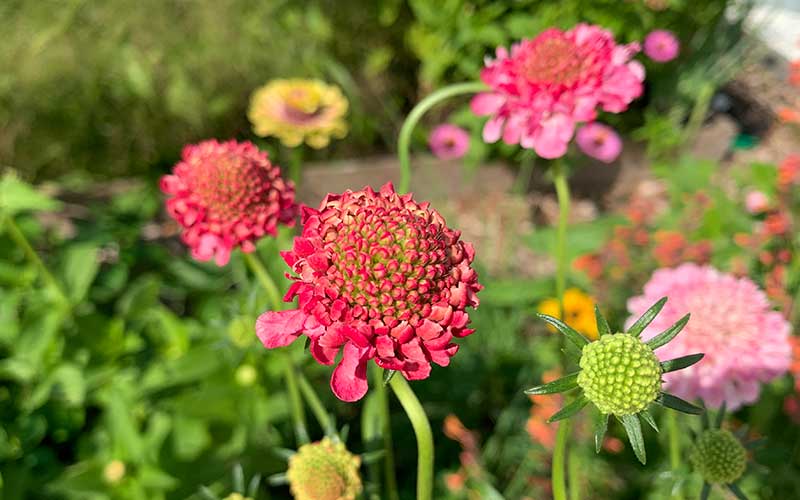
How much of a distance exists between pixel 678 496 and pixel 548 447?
511mm

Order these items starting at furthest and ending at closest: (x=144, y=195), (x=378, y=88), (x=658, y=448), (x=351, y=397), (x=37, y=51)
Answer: (x=378, y=88) < (x=37, y=51) < (x=144, y=195) < (x=658, y=448) < (x=351, y=397)

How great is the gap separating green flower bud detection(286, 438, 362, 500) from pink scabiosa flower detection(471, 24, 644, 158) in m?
0.52

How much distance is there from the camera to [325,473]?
0.90m

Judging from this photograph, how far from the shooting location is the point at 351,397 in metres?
→ 0.67

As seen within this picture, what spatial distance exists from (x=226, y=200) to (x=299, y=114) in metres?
1.03

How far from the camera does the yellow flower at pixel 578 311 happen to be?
177 cm

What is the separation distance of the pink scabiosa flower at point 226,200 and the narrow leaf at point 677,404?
59 centimetres

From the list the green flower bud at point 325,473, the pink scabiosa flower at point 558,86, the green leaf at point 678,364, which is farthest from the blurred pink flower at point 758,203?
the green flower bud at point 325,473

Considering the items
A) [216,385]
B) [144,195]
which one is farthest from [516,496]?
[144,195]

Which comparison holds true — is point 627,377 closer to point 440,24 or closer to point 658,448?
point 658,448

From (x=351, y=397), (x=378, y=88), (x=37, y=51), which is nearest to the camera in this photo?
(x=351, y=397)

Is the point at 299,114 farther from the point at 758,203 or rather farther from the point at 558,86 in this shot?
the point at 758,203

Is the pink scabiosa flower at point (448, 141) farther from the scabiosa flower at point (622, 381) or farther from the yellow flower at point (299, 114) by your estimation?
the scabiosa flower at point (622, 381)

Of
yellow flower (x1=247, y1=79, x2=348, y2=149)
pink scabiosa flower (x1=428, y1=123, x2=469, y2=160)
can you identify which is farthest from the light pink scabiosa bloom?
pink scabiosa flower (x1=428, y1=123, x2=469, y2=160)
